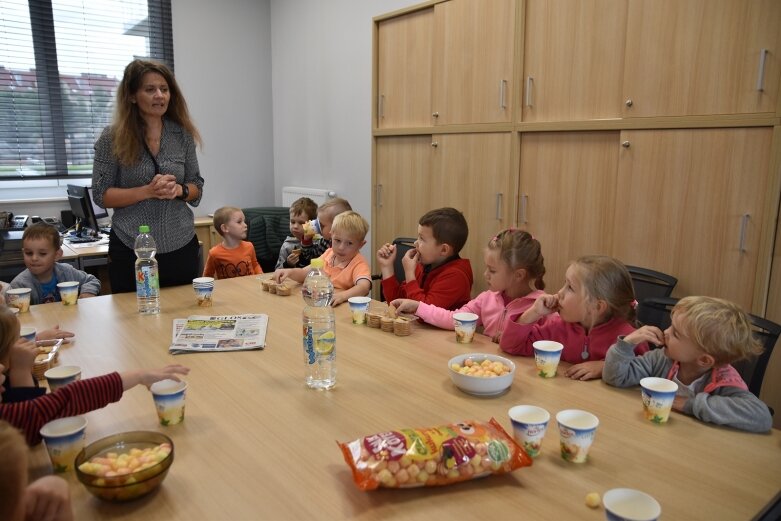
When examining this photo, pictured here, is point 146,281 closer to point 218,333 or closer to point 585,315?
point 218,333

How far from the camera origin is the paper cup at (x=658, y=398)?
1.30 meters

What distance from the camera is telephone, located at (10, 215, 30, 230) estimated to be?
162 inches

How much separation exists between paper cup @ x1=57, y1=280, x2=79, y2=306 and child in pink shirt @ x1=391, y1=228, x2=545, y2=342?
1273 millimetres

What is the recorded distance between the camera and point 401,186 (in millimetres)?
3789

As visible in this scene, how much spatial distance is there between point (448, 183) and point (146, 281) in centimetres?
186

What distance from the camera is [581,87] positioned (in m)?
2.72

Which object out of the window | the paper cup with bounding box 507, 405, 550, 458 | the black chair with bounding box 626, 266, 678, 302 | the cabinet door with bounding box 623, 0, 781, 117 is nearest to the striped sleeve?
the paper cup with bounding box 507, 405, 550, 458

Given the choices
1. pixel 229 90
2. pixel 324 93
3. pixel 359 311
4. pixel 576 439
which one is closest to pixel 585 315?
pixel 576 439

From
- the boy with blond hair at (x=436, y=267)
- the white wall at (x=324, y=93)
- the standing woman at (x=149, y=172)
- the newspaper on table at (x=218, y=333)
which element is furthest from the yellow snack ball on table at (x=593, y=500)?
the white wall at (x=324, y=93)

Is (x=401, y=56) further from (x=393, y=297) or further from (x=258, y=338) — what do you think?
(x=258, y=338)

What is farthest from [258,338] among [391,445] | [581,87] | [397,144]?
[397,144]

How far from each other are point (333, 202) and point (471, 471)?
2482 mm

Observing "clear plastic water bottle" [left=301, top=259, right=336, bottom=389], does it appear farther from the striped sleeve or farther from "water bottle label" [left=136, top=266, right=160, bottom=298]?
"water bottle label" [left=136, top=266, right=160, bottom=298]

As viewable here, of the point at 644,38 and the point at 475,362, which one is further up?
the point at 644,38
